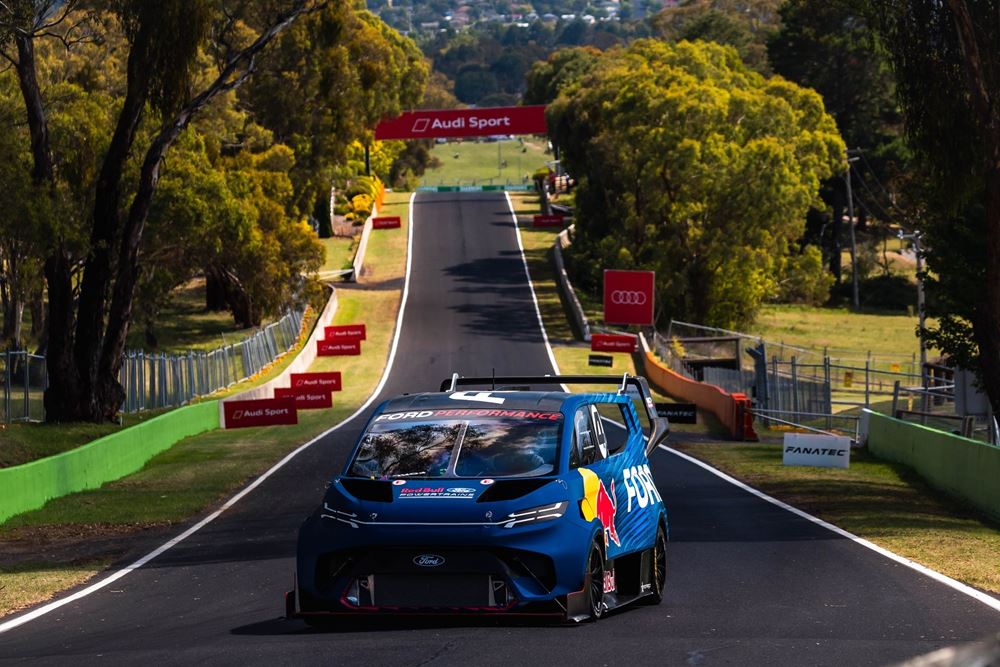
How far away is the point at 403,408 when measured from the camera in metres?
10.9

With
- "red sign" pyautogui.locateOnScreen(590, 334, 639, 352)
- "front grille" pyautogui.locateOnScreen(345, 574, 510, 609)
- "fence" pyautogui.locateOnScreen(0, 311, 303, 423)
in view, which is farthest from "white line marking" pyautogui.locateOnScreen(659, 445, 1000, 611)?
"red sign" pyautogui.locateOnScreen(590, 334, 639, 352)

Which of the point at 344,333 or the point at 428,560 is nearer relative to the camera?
the point at 428,560

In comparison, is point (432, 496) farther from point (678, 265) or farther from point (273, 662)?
point (678, 265)

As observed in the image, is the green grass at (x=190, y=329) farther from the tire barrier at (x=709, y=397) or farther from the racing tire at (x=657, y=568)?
the racing tire at (x=657, y=568)

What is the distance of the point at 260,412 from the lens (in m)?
41.4

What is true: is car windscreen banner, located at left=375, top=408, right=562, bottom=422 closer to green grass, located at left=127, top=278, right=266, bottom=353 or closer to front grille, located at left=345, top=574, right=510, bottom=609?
front grille, located at left=345, top=574, right=510, bottom=609

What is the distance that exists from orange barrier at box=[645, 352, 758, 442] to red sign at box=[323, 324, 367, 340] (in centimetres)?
1279

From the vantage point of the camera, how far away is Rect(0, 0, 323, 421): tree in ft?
101

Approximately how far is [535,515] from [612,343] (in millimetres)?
54895

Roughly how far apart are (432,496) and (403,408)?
1.38 m

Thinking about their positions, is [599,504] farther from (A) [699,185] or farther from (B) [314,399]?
(A) [699,185]

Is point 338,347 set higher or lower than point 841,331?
higher

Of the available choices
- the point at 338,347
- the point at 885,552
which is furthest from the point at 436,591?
the point at 338,347

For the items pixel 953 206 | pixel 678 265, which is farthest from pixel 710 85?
pixel 953 206
